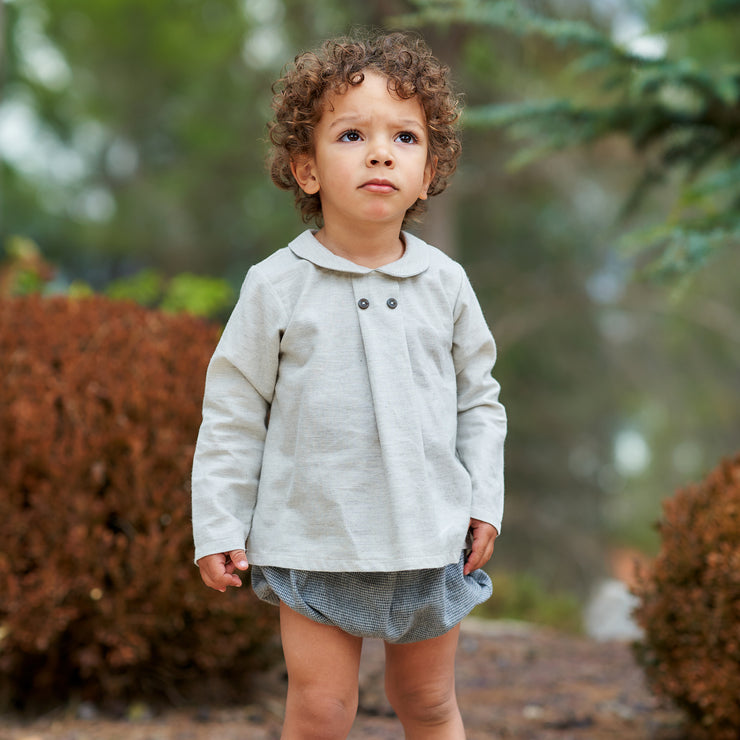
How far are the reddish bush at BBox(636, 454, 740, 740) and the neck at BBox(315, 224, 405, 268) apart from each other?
4.93 feet

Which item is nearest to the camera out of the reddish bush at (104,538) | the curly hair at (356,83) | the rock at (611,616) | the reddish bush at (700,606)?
the curly hair at (356,83)

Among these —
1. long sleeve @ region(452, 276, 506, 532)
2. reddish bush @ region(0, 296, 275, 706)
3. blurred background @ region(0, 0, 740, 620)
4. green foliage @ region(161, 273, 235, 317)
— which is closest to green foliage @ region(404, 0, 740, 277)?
long sleeve @ region(452, 276, 506, 532)

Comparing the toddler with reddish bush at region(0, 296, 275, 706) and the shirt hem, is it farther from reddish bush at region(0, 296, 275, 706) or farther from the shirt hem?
reddish bush at region(0, 296, 275, 706)

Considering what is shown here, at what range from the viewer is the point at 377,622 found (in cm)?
181

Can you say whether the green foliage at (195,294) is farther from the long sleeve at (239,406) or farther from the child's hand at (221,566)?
the child's hand at (221,566)

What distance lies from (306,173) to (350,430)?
1.97 ft

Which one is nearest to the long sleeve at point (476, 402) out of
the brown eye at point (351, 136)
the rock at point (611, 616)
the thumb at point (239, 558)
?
the brown eye at point (351, 136)

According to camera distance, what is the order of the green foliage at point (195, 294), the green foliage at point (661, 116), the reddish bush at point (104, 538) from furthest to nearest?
the green foliage at point (195, 294) → the green foliage at point (661, 116) → the reddish bush at point (104, 538)

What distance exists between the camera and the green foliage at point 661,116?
132 inches

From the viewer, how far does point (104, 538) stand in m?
2.88

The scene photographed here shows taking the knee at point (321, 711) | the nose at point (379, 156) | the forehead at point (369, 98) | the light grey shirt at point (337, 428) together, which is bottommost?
the knee at point (321, 711)

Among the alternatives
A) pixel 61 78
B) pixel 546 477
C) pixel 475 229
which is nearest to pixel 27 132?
pixel 61 78

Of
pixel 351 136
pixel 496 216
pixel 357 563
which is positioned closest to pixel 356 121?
pixel 351 136

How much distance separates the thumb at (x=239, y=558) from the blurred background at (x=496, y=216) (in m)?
6.40
